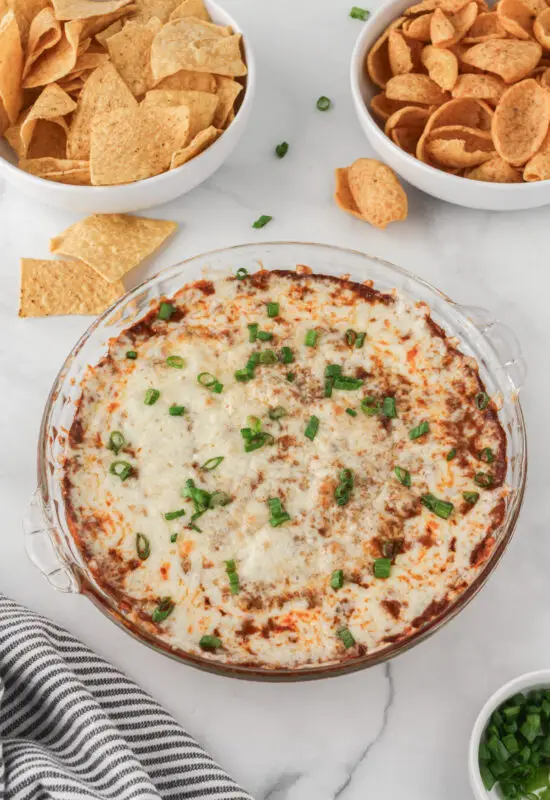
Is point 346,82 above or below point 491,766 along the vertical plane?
above

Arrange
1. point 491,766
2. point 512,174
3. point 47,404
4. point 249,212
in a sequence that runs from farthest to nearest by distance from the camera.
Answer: point 249,212 < point 512,174 < point 47,404 < point 491,766

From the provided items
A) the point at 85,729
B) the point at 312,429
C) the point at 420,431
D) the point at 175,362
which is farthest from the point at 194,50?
the point at 85,729

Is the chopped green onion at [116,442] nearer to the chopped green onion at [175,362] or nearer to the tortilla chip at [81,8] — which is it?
the chopped green onion at [175,362]

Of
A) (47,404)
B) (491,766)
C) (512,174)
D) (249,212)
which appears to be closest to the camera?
(491,766)

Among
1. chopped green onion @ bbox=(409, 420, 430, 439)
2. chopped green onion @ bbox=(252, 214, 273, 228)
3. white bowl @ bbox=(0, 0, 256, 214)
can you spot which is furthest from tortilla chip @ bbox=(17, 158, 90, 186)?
chopped green onion @ bbox=(409, 420, 430, 439)

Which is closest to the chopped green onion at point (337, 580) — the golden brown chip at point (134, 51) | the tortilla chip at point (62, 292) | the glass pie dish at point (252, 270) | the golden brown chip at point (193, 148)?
the glass pie dish at point (252, 270)

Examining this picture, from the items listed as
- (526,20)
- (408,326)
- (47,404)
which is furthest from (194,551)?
(526,20)

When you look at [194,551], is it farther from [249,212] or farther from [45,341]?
[249,212]
